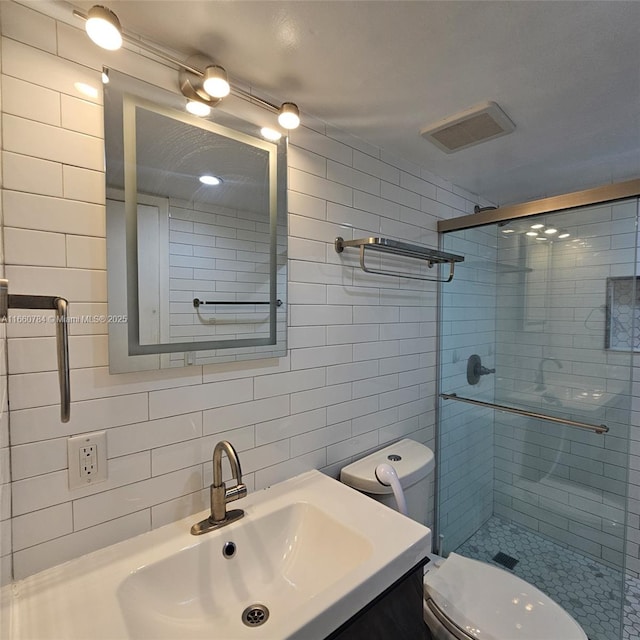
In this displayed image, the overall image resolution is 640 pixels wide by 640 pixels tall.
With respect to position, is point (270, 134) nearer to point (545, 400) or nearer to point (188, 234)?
point (188, 234)

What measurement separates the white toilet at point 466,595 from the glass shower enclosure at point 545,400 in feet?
1.93

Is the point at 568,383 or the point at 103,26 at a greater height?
the point at 103,26

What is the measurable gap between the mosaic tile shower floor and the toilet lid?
688 mm

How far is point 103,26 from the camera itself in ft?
2.48

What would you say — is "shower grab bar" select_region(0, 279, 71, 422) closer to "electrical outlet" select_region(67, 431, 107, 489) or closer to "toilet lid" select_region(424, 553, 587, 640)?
"electrical outlet" select_region(67, 431, 107, 489)

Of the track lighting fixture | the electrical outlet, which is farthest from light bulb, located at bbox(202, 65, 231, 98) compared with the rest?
Result: the electrical outlet

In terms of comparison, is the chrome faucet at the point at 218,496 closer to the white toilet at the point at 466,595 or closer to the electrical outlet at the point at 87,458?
the electrical outlet at the point at 87,458

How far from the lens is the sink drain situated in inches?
34.1

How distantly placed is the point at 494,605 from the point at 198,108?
75.8 inches

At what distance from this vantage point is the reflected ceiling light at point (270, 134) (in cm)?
117

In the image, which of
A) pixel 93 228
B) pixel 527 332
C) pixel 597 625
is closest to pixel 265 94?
pixel 93 228

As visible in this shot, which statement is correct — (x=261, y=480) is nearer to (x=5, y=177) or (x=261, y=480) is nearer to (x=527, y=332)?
(x=5, y=177)

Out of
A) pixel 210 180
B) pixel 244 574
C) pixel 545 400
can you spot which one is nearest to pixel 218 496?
pixel 244 574

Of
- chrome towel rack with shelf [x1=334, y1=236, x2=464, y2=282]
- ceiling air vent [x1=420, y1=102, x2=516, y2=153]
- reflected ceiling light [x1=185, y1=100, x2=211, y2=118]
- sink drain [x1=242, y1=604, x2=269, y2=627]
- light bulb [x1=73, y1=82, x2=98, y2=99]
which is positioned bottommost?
sink drain [x1=242, y1=604, x2=269, y2=627]
